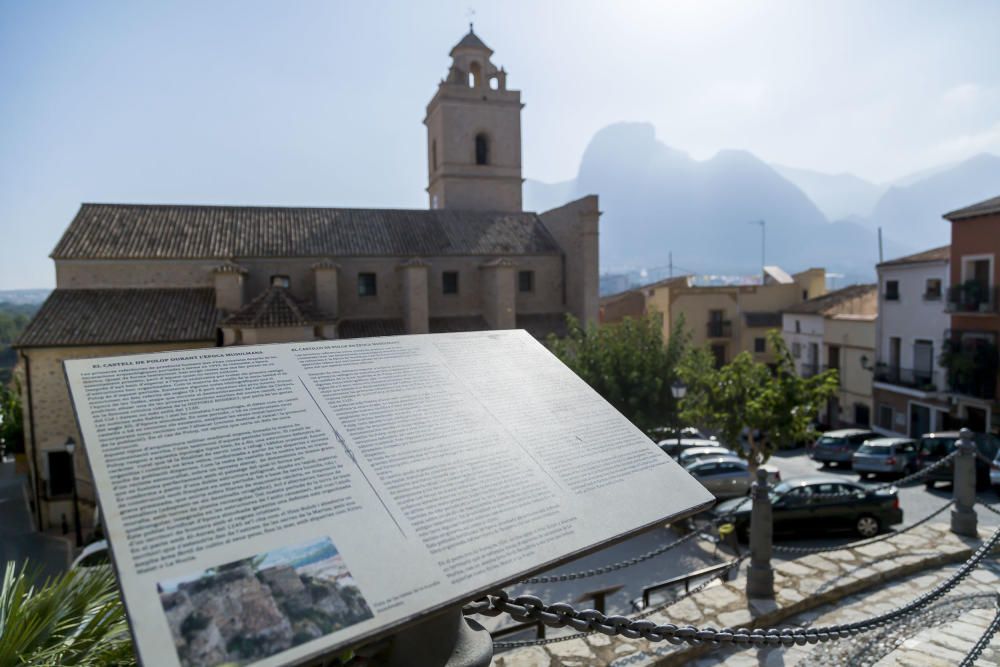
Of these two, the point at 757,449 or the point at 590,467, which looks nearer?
the point at 590,467

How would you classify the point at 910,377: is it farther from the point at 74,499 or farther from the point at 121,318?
the point at 74,499

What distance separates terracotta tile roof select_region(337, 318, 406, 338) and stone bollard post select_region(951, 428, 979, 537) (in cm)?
1558

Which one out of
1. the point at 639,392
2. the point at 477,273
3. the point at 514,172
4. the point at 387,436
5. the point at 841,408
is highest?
the point at 514,172

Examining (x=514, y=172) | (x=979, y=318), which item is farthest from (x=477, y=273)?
(x=979, y=318)

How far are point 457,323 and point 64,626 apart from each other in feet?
61.5

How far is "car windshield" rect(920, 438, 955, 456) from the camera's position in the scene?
1480 cm

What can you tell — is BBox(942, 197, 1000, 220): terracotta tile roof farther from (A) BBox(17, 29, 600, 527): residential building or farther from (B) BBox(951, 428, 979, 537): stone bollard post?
(B) BBox(951, 428, 979, 537): stone bollard post

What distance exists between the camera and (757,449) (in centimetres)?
1298

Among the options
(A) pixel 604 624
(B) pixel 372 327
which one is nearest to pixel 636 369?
(B) pixel 372 327

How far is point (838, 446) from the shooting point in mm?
18188

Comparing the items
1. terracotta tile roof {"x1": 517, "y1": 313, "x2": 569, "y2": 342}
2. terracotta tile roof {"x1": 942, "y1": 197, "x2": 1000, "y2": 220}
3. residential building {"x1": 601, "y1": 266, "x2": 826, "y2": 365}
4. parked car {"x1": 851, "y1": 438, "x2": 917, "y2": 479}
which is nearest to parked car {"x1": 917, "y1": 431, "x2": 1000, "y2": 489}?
parked car {"x1": 851, "y1": 438, "x2": 917, "y2": 479}

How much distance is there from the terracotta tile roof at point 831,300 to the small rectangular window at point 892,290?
3457 millimetres

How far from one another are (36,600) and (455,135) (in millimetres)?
25168

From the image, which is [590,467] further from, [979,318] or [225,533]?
[979,318]
